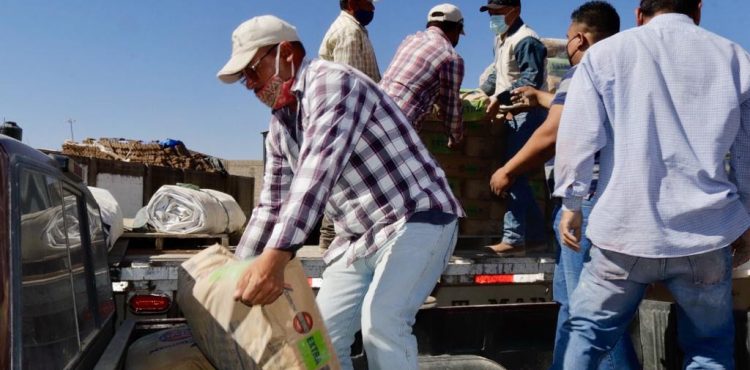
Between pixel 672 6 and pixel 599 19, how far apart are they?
0.83 m

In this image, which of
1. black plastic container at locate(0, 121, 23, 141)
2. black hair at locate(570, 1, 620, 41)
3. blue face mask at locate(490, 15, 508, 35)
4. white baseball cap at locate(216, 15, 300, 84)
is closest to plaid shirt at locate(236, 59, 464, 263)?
white baseball cap at locate(216, 15, 300, 84)

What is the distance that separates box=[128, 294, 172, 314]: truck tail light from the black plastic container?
101 centimetres

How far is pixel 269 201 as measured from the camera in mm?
2826

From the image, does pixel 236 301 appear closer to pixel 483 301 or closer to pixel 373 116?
pixel 373 116

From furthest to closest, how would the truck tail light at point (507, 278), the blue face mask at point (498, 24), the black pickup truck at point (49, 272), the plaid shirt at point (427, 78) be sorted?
the blue face mask at point (498, 24) < the plaid shirt at point (427, 78) < the truck tail light at point (507, 278) < the black pickup truck at point (49, 272)

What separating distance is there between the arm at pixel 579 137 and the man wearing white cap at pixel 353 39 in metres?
2.35

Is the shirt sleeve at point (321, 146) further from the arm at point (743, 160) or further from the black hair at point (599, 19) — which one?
the black hair at point (599, 19)

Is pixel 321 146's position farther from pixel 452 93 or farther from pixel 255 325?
pixel 452 93

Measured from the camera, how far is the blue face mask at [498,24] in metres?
5.04

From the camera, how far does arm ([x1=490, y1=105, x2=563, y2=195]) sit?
3391 mm

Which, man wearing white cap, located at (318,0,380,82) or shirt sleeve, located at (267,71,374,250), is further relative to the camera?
man wearing white cap, located at (318,0,380,82)

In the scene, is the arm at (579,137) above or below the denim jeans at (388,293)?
above

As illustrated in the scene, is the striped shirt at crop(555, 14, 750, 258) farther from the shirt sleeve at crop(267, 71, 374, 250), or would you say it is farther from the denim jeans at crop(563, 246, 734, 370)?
the shirt sleeve at crop(267, 71, 374, 250)

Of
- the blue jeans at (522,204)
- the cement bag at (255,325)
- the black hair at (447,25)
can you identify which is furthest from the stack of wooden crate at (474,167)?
the cement bag at (255,325)
